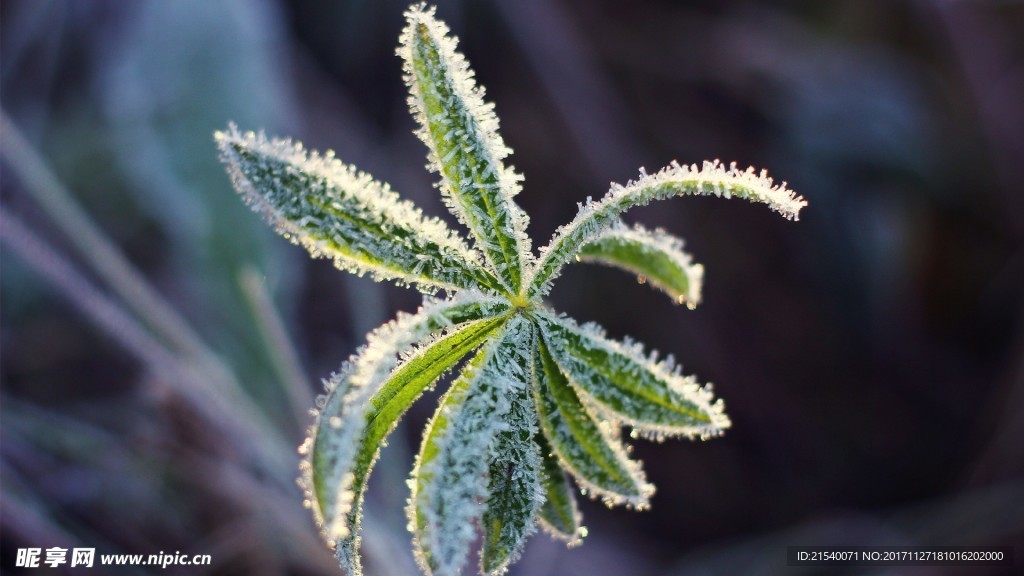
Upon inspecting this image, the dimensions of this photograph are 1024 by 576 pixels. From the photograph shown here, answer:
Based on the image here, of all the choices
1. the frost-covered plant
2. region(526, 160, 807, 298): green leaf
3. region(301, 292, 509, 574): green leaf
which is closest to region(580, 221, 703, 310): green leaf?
the frost-covered plant

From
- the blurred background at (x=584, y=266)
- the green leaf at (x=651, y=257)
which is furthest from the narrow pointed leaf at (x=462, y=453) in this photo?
the blurred background at (x=584, y=266)

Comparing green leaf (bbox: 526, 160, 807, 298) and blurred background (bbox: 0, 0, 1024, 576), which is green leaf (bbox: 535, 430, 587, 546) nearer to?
green leaf (bbox: 526, 160, 807, 298)

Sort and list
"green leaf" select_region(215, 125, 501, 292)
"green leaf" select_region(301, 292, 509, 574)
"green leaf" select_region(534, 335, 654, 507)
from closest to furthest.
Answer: "green leaf" select_region(301, 292, 509, 574), "green leaf" select_region(215, 125, 501, 292), "green leaf" select_region(534, 335, 654, 507)

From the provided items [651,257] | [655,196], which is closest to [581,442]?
[651,257]

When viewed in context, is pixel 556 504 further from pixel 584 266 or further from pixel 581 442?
pixel 584 266

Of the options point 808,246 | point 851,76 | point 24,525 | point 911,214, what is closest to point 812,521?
point 808,246

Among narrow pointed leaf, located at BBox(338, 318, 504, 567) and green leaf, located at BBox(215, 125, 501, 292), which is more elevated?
green leaf, located at BBox(215, 125, 501, 292)

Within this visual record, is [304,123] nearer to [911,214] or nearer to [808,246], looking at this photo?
[808,246]
